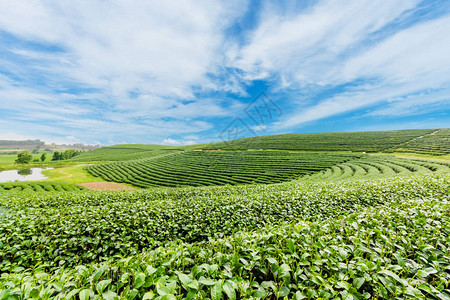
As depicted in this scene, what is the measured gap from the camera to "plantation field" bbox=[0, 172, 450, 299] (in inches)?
71.9

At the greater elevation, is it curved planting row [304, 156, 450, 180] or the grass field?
the grass field

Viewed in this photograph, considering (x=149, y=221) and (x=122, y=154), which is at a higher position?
(x=149, y=221)

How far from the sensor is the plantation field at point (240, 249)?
71.9 inches

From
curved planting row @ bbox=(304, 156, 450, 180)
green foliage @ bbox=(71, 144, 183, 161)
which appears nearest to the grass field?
curved planting row @ bbox=(304, 156, 450, 180)

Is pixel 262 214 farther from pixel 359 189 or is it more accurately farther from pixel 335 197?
pixel 359 189

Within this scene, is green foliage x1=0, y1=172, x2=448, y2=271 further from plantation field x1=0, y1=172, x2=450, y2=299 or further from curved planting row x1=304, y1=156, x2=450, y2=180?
curved planting row x1=304, y1=156, x2=450, y2=180

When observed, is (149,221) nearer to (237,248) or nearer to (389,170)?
(237,248)

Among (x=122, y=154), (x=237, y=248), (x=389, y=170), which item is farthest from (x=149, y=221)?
(x=122, y=154)

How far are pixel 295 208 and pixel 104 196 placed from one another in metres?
10.1

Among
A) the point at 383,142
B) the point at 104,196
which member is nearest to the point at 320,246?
the point at 104,196

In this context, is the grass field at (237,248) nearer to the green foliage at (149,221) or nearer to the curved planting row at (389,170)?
the green foliage at (149,221)

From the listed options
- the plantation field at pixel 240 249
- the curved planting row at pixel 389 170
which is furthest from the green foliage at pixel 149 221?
the curved planting row at pixel 389 170

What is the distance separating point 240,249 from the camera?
258cm

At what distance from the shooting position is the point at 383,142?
229 ft
